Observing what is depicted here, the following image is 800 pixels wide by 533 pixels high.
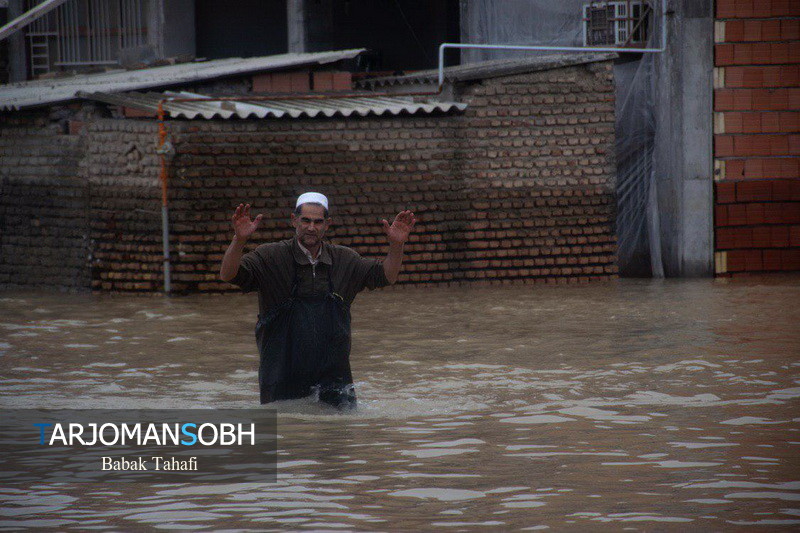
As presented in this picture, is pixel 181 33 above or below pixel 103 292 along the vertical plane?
above

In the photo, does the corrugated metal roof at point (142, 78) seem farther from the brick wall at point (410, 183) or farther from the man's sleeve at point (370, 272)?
the man's sleeve at point (370, 272)

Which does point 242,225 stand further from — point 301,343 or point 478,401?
point 478,401

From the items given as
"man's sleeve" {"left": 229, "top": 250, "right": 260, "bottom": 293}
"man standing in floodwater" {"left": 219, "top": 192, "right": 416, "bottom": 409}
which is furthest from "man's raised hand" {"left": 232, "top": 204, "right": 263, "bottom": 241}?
"man standing in floodwater" {"left": 219, "top": 192, "right": 416, "bottom": 409}

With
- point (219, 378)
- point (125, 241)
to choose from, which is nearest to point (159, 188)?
point (125, 241)

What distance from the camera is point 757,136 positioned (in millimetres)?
16016

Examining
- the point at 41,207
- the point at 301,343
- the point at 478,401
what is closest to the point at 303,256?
the point at 301,343

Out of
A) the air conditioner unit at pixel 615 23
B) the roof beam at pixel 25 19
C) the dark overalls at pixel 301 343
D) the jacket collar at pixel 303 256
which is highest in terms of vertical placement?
the roof beam at pixel 25 19

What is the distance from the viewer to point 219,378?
32.6 ft

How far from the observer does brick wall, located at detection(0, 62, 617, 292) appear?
15.0 meters

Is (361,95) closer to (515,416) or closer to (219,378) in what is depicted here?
(219,378)

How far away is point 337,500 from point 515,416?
2416mm

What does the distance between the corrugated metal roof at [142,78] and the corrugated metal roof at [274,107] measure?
386 millimetres

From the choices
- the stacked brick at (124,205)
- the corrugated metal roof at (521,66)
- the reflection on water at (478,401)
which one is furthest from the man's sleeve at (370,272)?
the corrugated metal roof at (521,66)

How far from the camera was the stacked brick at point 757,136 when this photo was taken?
15.8 meters
